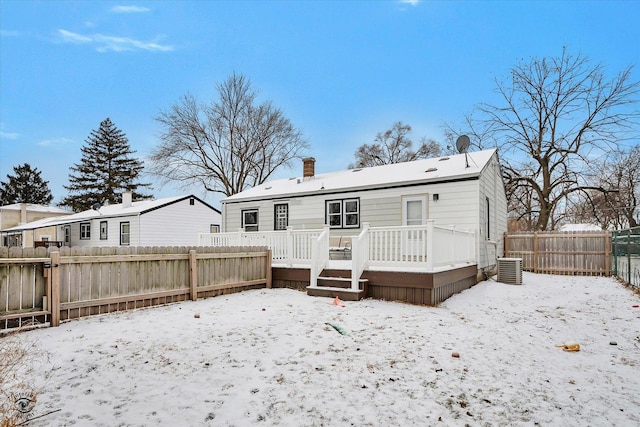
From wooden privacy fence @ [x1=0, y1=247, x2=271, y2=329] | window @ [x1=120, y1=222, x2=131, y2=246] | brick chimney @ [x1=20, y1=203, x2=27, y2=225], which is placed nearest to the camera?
wooden privacy fence @ [x1=0, y1=247, x2=271, y2=329]

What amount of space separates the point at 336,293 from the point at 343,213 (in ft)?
17.5

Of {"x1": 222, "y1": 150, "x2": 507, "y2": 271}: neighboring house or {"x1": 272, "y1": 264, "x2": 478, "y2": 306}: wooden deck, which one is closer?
{"x1": 272, "y1": 264, "x2": 478, "y2": 306}: wooden deck

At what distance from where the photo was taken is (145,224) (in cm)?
2080

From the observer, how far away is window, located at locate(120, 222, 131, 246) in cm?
2131

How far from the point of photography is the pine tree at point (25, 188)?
4662 cm

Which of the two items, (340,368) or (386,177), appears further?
(386,177)

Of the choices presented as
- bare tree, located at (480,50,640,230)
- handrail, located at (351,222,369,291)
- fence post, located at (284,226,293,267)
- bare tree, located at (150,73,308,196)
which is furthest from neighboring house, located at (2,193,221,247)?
bare tree, located at (480,50,640,230)

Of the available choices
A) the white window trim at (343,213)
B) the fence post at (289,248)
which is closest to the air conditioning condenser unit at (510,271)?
the white window trim at (343,213)

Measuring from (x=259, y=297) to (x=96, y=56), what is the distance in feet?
48.5

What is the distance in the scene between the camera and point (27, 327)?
557 centimetres

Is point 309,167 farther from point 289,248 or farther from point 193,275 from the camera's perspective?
point 193,275

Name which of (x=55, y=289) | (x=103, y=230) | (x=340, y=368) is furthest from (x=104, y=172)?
(x=340, y=368)

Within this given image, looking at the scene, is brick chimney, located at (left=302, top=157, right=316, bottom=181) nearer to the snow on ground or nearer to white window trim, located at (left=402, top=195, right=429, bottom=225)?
white window trim, located at (left=402, top=195, right=429, bottom=225)

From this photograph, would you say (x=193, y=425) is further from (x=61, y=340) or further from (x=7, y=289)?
(x=7, y=289)
